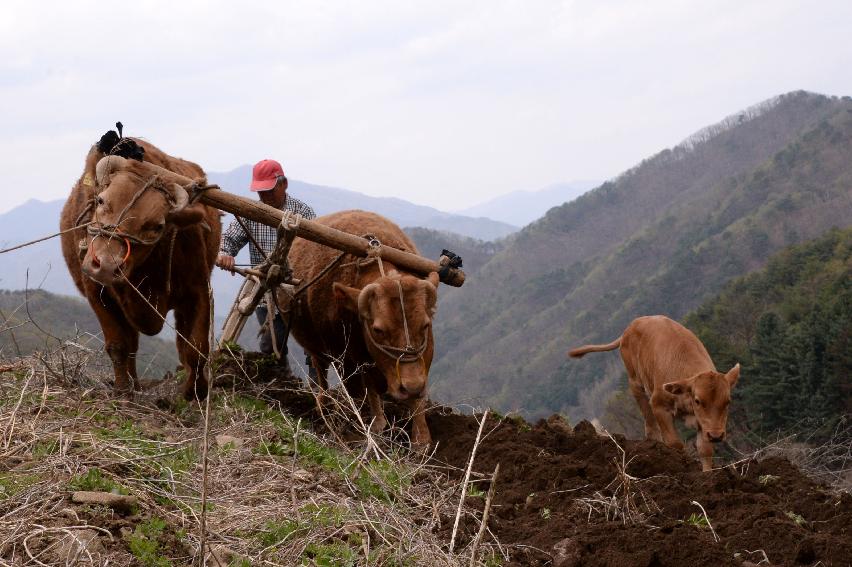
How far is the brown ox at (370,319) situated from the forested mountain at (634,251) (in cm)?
7257

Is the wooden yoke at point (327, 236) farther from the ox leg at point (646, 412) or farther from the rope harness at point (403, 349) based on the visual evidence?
the ox leg at point (646, 412)

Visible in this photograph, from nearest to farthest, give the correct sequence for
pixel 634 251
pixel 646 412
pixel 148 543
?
pixel 148 543 < pixel 646 412 < pixel 634 251

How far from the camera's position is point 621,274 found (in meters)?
122

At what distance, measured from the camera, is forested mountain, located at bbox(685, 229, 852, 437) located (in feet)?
122

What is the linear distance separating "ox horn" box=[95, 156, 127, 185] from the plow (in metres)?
0.59

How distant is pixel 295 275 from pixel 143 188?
88.1 inches

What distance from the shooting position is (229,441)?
617 cm

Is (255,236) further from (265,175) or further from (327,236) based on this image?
(327,236)

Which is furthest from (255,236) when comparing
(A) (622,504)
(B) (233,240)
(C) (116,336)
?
(A) (622,504)

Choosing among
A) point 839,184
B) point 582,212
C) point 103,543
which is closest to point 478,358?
point 839,184

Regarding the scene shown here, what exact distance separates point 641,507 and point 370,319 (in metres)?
2.75

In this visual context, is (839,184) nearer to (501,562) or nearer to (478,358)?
(478,358)

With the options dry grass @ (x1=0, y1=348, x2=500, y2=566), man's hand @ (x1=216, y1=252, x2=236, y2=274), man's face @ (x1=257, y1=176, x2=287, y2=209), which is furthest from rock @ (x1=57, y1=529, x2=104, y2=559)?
man's face @ (x1=257, y1=176, x2=287, y2=209)

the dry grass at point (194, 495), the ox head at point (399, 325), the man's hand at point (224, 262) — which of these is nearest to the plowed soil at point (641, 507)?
the dry grass at point (194, 495)
